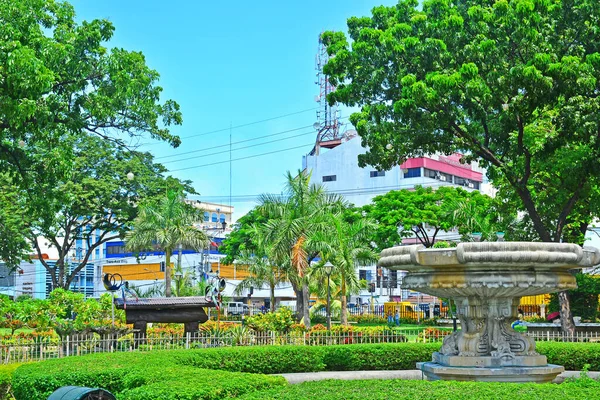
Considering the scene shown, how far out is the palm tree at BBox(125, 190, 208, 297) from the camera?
1475 inches

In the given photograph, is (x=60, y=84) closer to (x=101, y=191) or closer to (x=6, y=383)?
(x=6, y=383)

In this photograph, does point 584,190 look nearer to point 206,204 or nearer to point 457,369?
point 457,369

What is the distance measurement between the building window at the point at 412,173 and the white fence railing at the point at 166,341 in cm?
4868

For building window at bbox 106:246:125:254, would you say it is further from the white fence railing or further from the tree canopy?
the white fence railing

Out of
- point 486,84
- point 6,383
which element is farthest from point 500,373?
point 486,84

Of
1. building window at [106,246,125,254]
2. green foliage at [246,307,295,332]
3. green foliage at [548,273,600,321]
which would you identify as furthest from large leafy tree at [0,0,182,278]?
building window at [106,246,125,254]

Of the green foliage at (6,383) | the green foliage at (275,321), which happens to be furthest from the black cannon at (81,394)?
the green foliage at (275,321)

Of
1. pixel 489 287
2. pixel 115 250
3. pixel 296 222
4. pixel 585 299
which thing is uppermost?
pixel 115 250

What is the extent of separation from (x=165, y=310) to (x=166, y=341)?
3.14 m

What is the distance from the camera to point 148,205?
39.3 m

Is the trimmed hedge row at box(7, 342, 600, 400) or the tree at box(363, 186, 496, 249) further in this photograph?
the tree at box(363, 186, 496, 249)

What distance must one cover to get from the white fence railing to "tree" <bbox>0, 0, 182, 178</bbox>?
490 cm

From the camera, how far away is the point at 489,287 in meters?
11.4

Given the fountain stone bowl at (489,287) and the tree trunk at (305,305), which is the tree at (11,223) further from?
the fountain stone bowl at (489,287)
